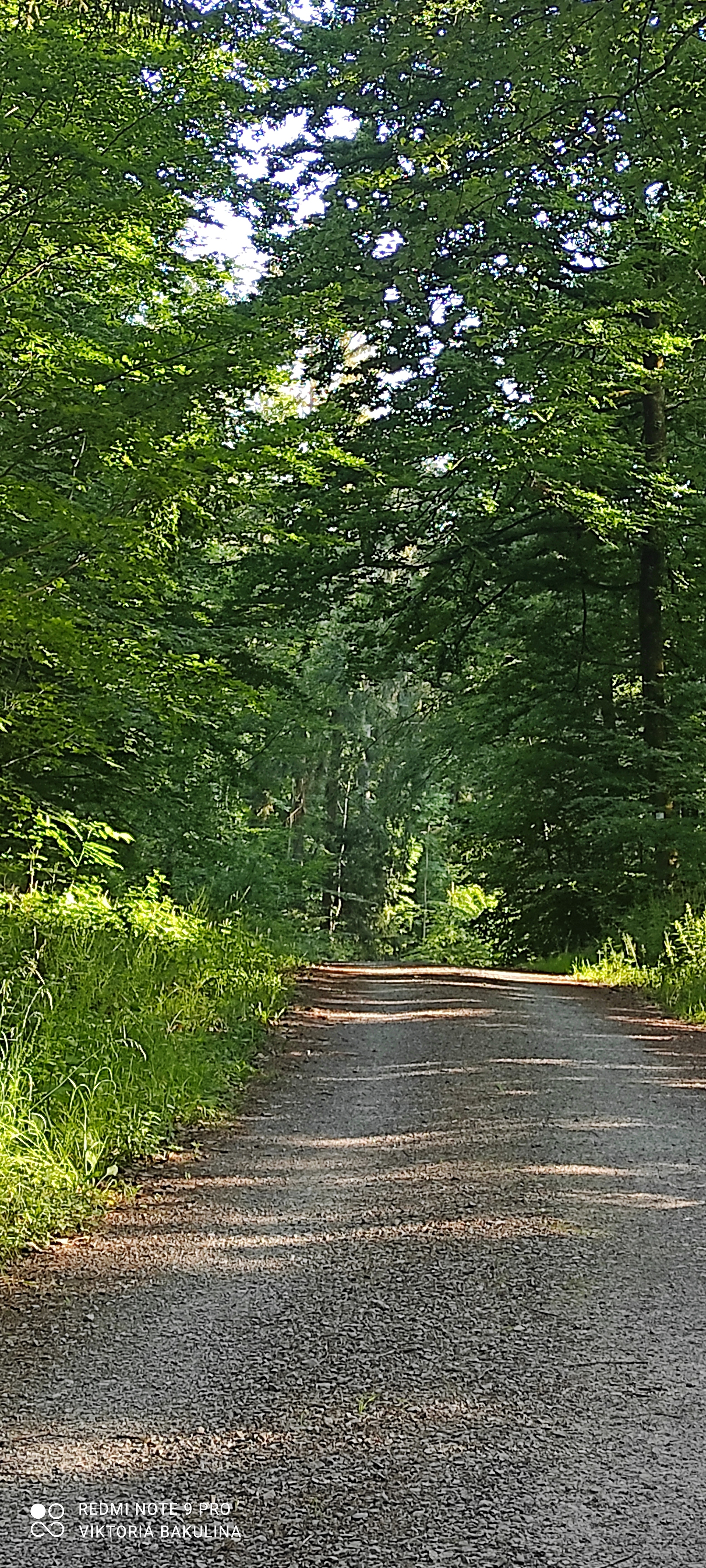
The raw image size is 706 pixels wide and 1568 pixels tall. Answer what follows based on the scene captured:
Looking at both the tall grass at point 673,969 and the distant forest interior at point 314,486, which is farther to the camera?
the tall grass at point 673,969

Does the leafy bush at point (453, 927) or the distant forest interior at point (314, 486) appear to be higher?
the distant forest interior at point (314, 486)

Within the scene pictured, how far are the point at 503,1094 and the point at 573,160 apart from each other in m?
9.44

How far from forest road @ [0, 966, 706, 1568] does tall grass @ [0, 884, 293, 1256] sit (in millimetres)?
261

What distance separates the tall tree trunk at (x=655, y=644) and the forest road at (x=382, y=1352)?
949 cm

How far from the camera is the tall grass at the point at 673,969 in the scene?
10.5 m

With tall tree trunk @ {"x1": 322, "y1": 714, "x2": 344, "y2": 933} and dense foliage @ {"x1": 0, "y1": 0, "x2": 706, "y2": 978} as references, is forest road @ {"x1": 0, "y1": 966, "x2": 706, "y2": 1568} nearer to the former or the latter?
dense foliage @ {"x1": 0, "y1": 0, "x2": 706, "y2": 978}

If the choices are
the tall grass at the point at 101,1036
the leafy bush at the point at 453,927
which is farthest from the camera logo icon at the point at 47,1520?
the leafy bush at the point at 453,927

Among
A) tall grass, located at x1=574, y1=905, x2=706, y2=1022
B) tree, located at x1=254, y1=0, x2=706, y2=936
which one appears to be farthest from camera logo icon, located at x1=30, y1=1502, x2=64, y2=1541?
tall grass, located at x1=574, y1=905, x2=706, y2=1022

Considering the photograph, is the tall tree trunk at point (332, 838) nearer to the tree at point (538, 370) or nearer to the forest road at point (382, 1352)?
the tree at point (538, 370)

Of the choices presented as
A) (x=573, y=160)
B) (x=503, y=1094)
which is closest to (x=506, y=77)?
(x=573, y=160)

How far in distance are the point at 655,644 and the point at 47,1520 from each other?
14801 mm

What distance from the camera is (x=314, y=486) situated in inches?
472

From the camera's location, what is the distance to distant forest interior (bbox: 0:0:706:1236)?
652 cm

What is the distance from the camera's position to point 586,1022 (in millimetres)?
9609
